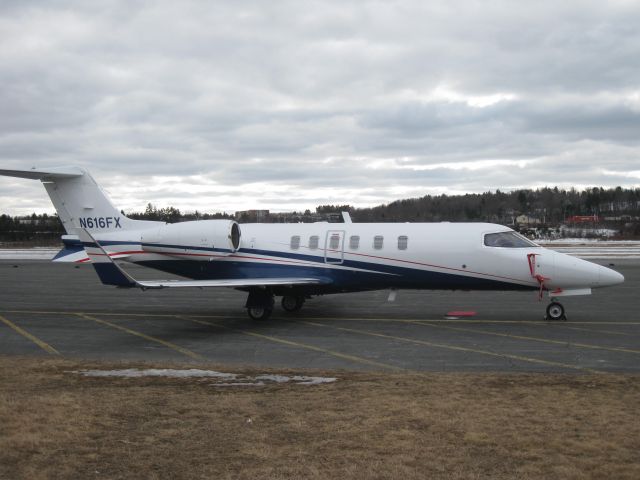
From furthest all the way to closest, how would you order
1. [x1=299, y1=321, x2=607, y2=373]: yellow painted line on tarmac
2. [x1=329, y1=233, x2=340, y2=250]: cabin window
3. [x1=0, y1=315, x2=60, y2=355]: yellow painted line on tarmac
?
[x1=329, y1=233, x2=340, y2=250]: cabin window
[x1=0, y1=315, x2=60, y2=355]: yellow painted line on tarmac
[x1=299, y1=321, x2=607, y2=373]: yellow painted line on tarmac

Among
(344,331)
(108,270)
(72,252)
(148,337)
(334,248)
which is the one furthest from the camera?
(72,252)

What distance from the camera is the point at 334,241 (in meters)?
19.3

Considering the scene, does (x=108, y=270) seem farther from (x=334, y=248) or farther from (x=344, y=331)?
(x=334, y=248)

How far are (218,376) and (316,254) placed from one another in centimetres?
824

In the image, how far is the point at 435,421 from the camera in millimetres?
8289

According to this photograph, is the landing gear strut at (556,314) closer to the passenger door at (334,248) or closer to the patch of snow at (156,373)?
the passenger door at (334,248)

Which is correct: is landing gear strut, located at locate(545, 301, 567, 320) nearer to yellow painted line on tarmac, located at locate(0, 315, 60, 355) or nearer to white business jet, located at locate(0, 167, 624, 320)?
white business jet, located at locate(0, 167, 624, 320)

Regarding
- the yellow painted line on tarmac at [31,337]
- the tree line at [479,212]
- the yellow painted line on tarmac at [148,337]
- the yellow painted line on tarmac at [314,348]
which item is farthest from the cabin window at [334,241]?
the tree line at [479,212]

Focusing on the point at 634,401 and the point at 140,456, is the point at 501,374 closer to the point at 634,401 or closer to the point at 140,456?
the point at 634,401

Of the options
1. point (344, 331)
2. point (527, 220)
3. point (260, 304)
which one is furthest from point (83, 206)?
point (527, 220)

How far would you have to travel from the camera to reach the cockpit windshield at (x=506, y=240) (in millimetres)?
18266

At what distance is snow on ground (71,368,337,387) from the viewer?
10938mm

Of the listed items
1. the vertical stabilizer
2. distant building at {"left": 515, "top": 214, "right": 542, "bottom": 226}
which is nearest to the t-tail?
the vertical stabilizer

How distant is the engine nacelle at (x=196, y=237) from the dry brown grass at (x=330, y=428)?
8.76 m
